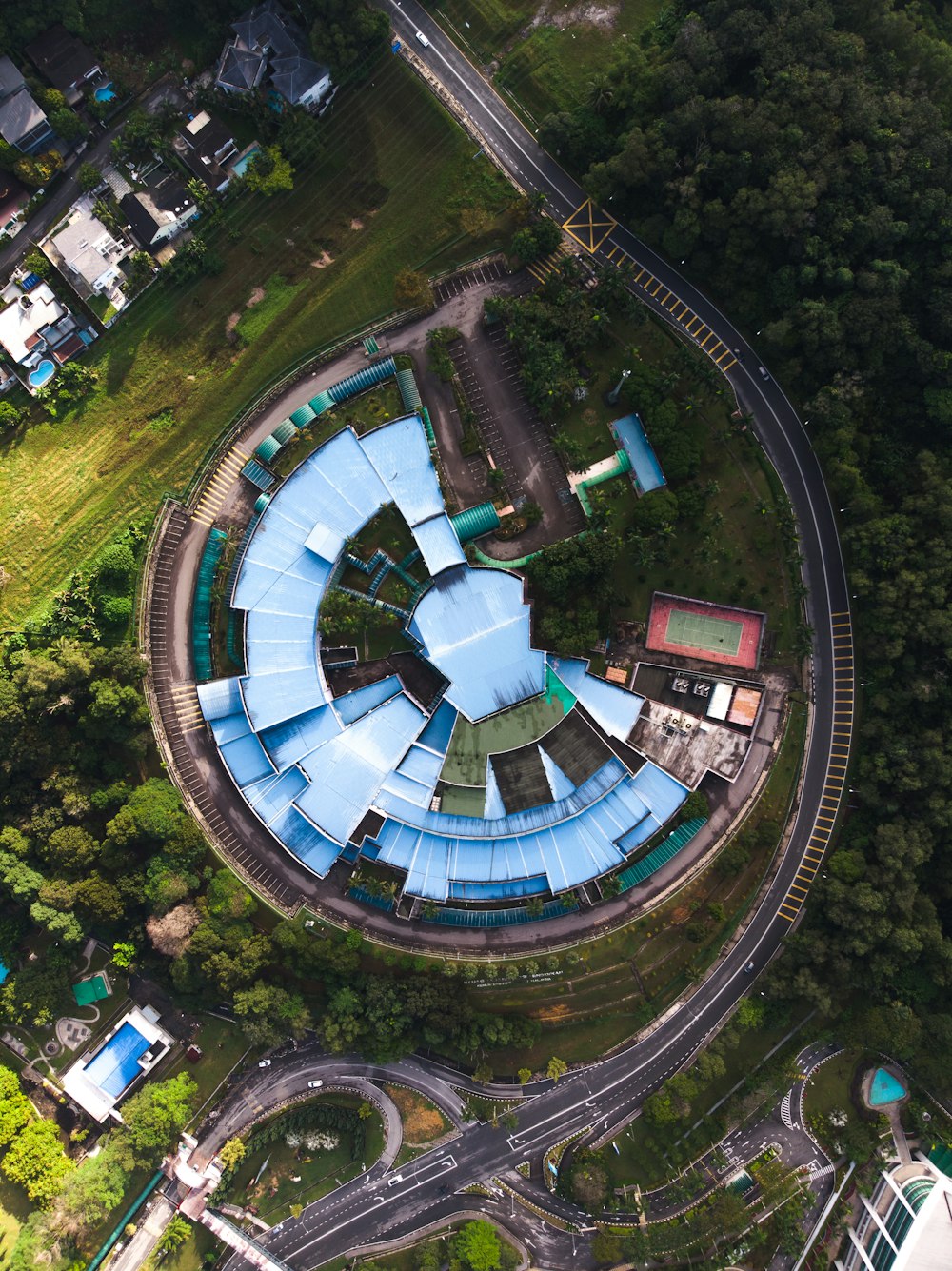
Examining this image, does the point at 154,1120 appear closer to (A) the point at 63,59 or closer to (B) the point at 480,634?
(B) the point at 480,634

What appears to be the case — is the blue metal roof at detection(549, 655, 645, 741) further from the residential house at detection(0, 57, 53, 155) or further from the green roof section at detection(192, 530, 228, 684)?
the residential house at detection(0, 57, 53, 155)

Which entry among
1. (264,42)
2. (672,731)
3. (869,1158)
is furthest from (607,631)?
(264,42)

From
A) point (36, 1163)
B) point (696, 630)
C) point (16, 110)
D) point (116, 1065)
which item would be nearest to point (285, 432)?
point (16, 110)

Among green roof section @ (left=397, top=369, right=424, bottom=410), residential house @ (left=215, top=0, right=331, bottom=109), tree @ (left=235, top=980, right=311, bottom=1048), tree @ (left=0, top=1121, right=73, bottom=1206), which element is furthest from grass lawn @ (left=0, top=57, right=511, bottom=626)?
tree @ (left=0, top=1121, right=73, bottom=1206)

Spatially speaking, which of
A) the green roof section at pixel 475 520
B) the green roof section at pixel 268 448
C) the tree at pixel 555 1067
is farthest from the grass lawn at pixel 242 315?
the tree at pixel 555 1067

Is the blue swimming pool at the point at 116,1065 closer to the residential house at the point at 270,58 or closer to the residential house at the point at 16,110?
the residential house at the point at 16,110

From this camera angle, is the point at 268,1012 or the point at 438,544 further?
the point at 268,1012
